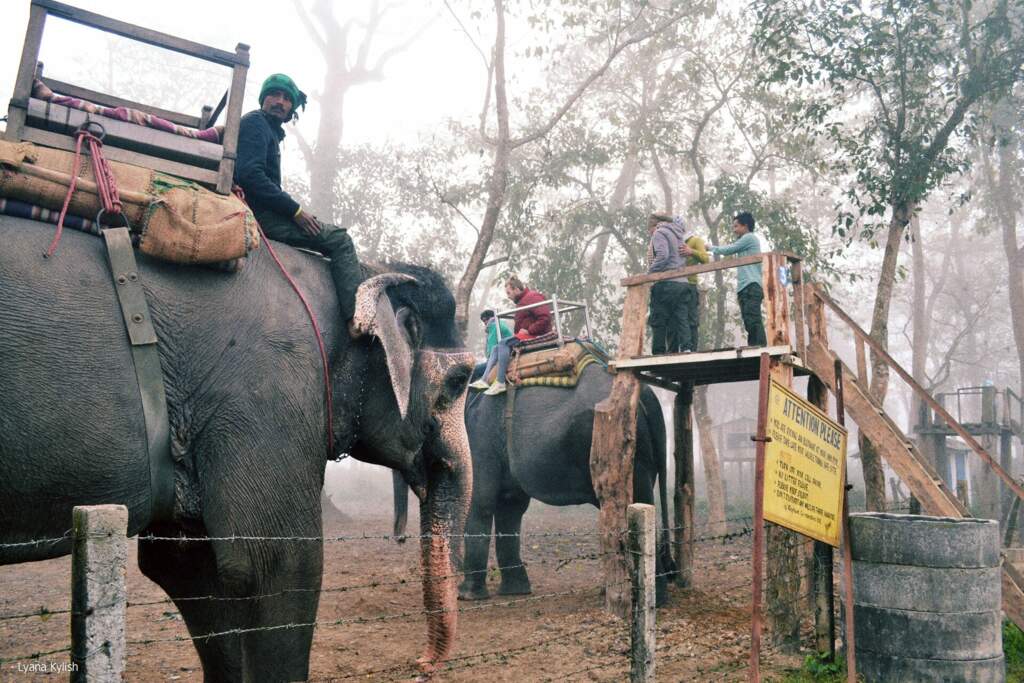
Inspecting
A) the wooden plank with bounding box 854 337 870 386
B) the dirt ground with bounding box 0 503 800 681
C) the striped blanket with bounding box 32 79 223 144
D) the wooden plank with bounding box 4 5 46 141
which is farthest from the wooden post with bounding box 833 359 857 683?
the wooden plank with bounding box 4 5 46 141

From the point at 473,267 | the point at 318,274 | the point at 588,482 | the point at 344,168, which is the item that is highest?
the point at 344,168

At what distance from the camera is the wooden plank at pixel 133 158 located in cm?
332

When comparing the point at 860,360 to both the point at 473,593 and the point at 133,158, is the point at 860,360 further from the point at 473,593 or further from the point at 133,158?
the point at 133,158

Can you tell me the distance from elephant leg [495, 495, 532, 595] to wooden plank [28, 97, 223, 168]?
5501mm

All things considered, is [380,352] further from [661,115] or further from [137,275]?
[661,115]

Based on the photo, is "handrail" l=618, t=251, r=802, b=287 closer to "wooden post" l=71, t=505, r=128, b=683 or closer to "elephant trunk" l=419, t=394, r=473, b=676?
"elephant trunk" l=419, t=394, r=473, b=676

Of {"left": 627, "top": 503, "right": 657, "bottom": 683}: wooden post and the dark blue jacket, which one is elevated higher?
the dark blue jacket

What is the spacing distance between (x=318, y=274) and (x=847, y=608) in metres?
3.50

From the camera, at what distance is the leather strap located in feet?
10.2

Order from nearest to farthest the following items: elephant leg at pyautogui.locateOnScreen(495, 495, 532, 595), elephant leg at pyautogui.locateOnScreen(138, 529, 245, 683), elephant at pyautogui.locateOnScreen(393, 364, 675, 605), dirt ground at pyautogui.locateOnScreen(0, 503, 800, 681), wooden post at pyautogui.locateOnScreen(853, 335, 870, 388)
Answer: elephant leg at pyautogui.locateOnScreen(138, 529, 245, 683), dirt ground at pyautogui.locateOnScreen(0, 503, 800, 681), wooden post at pyautogui.locateOnScreen(853, 335, 870, 388), elephant at pyautogui.locateOnScreen(393, 364, 675, 605), elephant leg at pyautogui.locateOnScreen(495, 495, 532, 595)

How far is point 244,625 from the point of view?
3.35 metres

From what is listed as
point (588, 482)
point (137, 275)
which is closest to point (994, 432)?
point (588, 482)

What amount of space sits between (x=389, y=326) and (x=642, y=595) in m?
1.74

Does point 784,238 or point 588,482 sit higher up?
point 784,238
